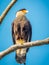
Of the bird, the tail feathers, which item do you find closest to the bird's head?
the bird

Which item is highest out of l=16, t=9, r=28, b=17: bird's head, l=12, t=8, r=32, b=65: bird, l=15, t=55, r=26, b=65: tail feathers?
l=16, t=9, r=28, b=17: bird's head

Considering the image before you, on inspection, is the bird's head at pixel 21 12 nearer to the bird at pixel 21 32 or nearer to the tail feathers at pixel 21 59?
the bird at pixel 21 32

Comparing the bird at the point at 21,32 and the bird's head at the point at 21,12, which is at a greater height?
the bird's head at the point at 21,12

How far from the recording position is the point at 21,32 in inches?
57.9

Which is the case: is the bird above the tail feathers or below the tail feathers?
above

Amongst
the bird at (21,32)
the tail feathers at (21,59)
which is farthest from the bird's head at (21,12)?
the tail feathers at (21,59)

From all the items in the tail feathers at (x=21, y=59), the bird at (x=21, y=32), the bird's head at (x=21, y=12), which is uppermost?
the bird's head at (x=21, y=12)

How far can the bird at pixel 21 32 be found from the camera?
147 centimetres

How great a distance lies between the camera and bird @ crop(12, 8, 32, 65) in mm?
1473

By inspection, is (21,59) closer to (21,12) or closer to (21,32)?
(21,32)

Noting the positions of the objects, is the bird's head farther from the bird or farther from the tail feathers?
the tail feathers

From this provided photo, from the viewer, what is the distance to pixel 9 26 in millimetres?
1606

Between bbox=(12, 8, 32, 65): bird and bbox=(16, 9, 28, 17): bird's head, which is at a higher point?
bbox=(16, 9, 28, 17): bird's head

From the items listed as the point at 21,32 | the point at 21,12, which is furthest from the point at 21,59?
the point at 21,12
